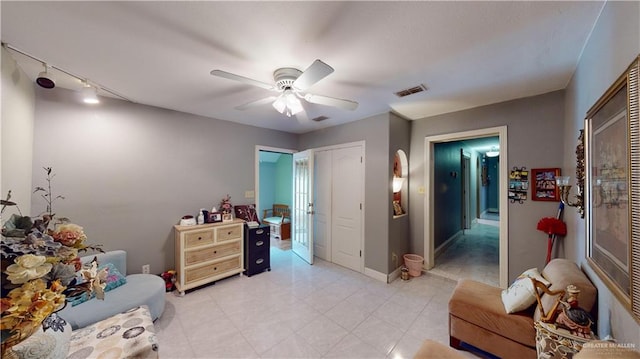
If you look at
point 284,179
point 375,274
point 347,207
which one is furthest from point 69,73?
point 284,179

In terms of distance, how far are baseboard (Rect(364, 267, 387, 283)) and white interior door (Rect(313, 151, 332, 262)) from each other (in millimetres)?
793

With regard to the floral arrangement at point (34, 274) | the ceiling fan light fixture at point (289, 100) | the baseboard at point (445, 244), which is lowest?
the baseboard at point (445, 244)

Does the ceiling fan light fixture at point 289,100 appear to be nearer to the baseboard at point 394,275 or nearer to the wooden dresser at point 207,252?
the wooden dresser at point 207,252

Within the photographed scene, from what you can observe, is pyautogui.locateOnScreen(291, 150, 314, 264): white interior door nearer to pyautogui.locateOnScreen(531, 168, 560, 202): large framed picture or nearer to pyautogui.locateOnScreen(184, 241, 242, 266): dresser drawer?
pyautogui.locateOnScreen(184, 241, 242, 266): dresser drawer

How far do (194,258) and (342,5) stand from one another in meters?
3.15

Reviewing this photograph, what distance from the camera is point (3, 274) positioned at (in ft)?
2.74

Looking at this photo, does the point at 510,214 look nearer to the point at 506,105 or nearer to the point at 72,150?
the point at 506,105

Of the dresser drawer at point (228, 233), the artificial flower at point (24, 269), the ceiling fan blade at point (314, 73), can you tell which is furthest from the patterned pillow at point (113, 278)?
the ceiling fan blade at point (314, 73)

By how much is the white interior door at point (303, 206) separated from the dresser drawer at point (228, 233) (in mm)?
1185

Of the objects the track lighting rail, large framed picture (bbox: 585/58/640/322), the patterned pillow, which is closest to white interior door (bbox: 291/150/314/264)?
the patterned pillow

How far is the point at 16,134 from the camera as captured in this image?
5.99ft

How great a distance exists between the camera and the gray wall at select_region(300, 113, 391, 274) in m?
3.10

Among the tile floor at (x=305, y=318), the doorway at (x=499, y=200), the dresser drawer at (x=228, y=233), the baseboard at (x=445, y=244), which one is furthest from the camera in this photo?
the baseboard at (x=445, y=244)

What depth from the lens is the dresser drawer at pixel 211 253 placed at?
2.76 metres
